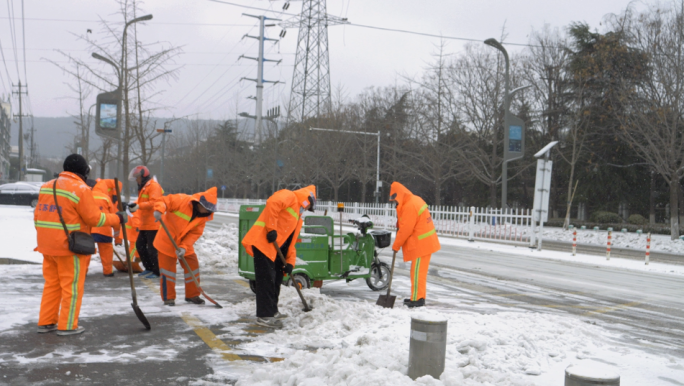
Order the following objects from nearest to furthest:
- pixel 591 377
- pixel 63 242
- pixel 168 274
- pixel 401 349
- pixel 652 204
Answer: pixel 591 377 < pixel 401 349 < pixel 63 242 < pixel 168 274 < pixel 652 204

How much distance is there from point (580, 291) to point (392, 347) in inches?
268

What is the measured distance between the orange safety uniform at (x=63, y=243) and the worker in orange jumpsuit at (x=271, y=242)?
1.62m

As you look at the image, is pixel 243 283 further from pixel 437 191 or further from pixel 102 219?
pixel 437 191

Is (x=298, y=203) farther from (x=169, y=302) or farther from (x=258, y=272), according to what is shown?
(x=169, y=302)

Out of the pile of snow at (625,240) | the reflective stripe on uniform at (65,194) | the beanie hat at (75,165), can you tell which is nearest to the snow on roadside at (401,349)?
the reflective stripe on uniform at (65,194)

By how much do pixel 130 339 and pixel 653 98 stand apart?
23837mm

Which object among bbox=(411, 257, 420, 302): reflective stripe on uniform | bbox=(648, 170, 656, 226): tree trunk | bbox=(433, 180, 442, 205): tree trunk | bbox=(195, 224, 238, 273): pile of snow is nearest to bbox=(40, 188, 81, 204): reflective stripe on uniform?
bbox=(411, 257, 420, 302): reflective stripe on uniform

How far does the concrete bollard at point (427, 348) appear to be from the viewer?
171 inches

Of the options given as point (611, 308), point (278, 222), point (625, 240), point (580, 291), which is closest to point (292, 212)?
point (278, 222)

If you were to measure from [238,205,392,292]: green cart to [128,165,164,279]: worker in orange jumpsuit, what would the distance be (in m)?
1.51

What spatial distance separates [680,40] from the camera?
21.9 m

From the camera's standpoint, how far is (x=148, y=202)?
9141 mm

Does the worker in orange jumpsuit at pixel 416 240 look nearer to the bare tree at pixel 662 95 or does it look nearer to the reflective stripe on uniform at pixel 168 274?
the reflective stripe on uniform at pixel 168 274

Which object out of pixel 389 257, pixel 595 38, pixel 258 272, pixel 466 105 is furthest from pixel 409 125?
pixel 258 272
